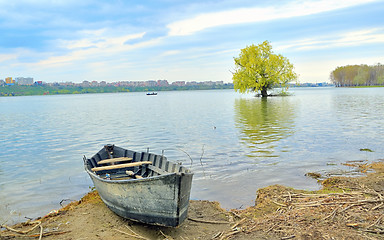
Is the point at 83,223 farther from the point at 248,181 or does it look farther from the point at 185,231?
the point at 248,181

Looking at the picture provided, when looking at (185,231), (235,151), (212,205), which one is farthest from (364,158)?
(185,231)

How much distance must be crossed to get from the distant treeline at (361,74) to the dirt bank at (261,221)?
166m

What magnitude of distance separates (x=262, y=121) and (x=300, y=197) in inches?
838

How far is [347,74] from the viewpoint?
546ft

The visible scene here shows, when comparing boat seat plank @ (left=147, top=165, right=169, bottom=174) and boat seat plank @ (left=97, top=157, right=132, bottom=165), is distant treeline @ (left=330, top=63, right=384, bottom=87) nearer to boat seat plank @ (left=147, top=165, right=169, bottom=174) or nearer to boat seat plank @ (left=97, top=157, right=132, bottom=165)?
boat seat plank @ (left=97, top=157, right=132, bottom=165)

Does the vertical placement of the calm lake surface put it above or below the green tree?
below

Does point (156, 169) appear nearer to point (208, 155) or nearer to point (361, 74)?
point (208, 155)

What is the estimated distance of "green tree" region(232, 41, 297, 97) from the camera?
2576 inches

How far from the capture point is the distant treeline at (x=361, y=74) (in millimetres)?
153500

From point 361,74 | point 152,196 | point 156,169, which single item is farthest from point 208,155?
point 361,74

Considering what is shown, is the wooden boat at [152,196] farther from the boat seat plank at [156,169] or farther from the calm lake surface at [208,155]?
the calm lake surface at [208,155]

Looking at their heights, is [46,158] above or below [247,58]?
below

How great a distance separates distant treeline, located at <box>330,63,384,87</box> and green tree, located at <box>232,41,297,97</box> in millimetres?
106425

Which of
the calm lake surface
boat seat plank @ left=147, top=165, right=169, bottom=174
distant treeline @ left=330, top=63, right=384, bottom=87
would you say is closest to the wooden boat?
boat seat plank @ left=147, top=165, right=169, bottom=174
